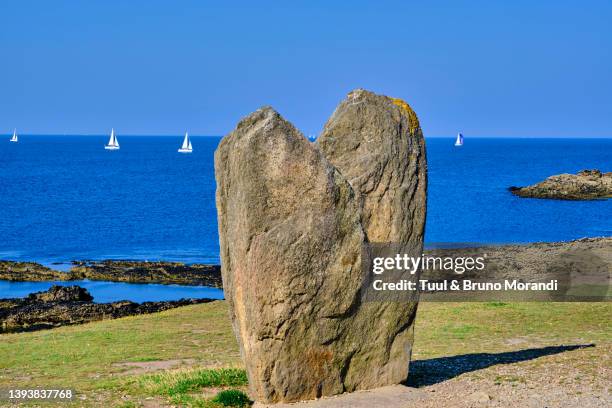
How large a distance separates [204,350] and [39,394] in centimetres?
604

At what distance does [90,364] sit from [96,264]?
3411 cm

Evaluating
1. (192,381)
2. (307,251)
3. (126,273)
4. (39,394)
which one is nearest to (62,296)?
(126,273)

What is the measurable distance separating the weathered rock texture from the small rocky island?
90276 millimetres

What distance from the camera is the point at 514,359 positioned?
18078 mm

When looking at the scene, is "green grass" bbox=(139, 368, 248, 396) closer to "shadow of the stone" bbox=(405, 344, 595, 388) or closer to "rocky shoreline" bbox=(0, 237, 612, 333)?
"shadow of the stone" bbox=(405, 344, 595, 388)

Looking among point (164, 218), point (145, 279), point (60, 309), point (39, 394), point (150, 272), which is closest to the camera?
point (39, 394)

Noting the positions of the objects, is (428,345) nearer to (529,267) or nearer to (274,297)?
(274,297)

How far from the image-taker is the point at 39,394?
17188 mm

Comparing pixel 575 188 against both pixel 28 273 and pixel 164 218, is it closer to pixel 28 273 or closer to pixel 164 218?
pixel 164 218

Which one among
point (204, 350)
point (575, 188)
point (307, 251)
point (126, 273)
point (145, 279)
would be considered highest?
point (575, 188)

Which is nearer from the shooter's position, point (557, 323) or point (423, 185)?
point (423, 185)

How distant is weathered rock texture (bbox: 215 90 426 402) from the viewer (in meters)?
14.5

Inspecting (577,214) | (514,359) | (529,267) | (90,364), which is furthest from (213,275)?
(577,214)

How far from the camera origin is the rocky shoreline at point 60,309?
33938 mm
